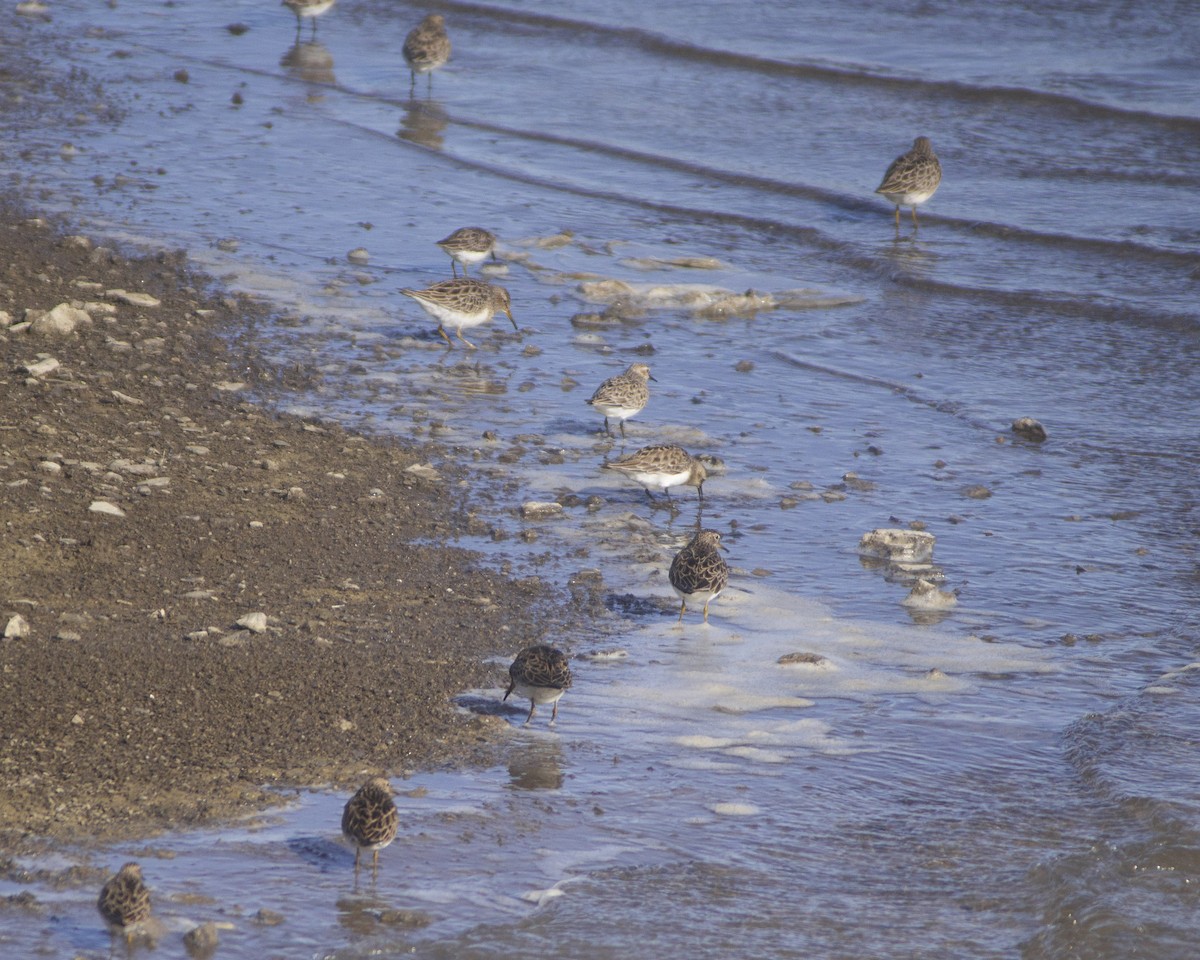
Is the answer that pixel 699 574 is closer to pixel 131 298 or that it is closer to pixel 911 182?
pixel 131 298

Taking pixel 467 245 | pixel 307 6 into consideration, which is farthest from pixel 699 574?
pixel 307 6

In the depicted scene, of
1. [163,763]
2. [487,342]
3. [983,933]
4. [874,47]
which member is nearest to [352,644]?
[163,763]

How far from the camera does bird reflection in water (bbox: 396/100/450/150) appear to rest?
19.3 m

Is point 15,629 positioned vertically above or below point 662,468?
below

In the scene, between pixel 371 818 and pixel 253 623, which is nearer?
pixel 371 818

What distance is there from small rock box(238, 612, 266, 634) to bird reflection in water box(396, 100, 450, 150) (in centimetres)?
1291

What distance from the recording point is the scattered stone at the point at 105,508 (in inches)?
307

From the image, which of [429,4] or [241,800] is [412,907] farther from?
[429,4]

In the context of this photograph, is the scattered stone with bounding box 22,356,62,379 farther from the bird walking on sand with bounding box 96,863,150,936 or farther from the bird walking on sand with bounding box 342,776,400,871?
the bird walking on sand with bounding box 96,863,150,936

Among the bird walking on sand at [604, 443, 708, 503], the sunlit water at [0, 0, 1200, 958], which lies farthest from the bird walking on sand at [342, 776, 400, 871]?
the bird walking on sand at [604, 443, 708, 503]

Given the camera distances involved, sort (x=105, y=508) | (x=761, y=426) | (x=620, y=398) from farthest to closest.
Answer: (x=761, y=426), (x=620, y=398), (x=105, y=508)

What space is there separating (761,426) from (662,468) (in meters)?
1.99

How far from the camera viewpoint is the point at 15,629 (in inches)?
257

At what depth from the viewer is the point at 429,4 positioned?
28.6 m
